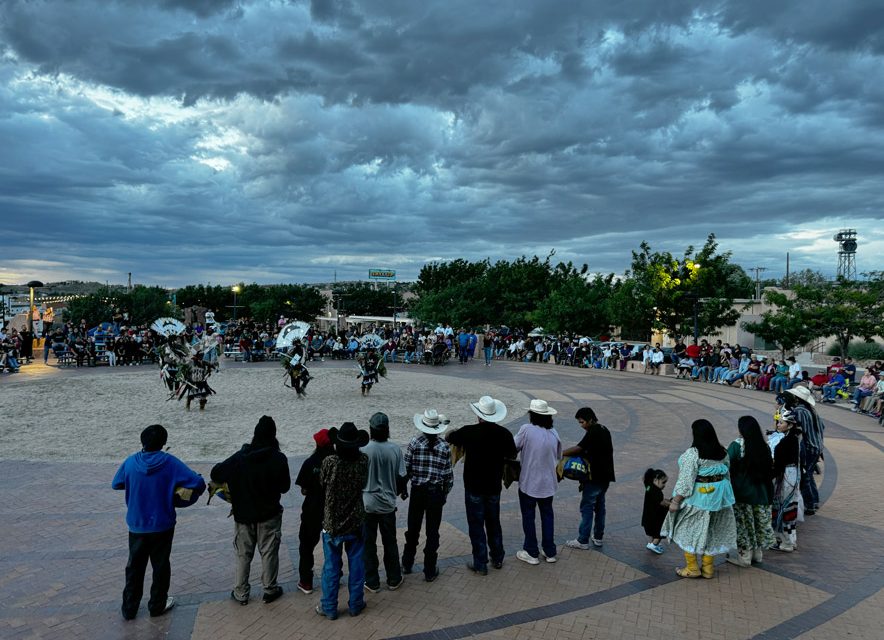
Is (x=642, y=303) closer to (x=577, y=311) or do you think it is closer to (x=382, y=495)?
(x=577, y=311)

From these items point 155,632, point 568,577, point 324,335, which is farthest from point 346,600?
point 324,335

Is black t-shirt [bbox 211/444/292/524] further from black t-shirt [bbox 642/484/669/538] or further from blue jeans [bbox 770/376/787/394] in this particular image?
blue jeans [bbox 770/376/787/394]

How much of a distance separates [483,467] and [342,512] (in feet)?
5.14

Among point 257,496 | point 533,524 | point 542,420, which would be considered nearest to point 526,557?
point 533,524

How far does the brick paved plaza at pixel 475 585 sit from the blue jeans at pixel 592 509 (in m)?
0.21

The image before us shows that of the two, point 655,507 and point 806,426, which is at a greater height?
point 806,426

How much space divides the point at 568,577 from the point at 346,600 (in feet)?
7.63

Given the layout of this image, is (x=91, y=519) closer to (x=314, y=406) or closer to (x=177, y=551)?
(x=177, y=551)

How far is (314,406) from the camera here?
16.6 metres

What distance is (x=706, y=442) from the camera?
5953mm

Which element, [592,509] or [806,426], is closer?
[592,509]

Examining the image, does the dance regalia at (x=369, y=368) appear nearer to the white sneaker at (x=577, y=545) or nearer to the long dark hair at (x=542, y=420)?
the white sneaker at (x=577, y=545)

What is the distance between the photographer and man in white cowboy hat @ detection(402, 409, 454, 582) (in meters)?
5.87

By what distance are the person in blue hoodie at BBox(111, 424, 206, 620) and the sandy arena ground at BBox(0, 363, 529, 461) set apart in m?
5.74
